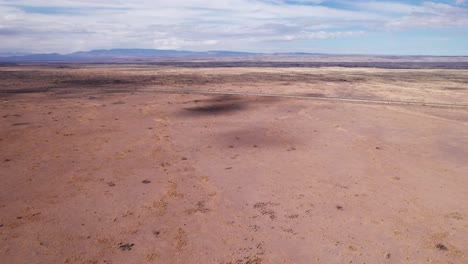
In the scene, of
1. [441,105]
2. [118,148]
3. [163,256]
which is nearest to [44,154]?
[118,148]

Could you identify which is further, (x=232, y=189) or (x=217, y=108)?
(x=217, y=108)

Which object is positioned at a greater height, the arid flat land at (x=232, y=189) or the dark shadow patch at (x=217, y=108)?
the dark shadow patch at (x=217, y=108)

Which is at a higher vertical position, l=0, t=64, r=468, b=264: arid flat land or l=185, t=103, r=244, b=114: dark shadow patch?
l=185, t=103, r=244, b=114: dark shadow patch

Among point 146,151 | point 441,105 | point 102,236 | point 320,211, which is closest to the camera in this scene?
point 102,236

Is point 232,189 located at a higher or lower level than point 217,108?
lower

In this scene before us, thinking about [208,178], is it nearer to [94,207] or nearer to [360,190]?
[94,207]

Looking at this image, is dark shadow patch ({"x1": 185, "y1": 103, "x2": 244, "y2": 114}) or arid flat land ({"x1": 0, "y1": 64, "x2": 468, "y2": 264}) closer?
arid flat land ({"x1": 0, "y1": 64, "x2": 468, "y2": 264})

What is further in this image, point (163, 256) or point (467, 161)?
point (467, 161)

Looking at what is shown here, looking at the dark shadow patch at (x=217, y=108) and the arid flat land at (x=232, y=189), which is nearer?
the arid flat land at (x=232, y=189)
